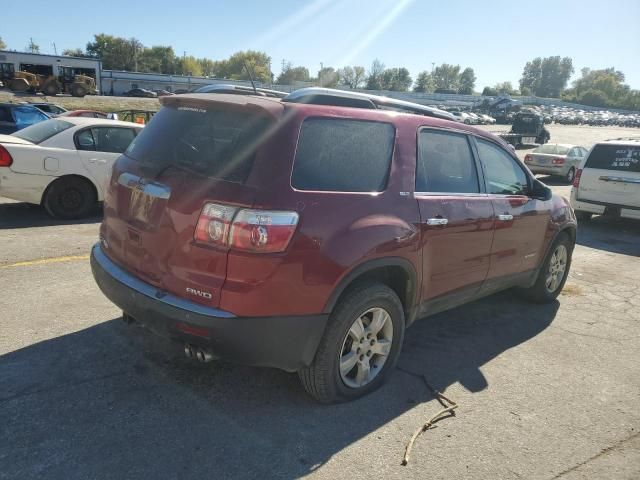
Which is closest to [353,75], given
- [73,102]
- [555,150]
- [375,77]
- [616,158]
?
[375,77]

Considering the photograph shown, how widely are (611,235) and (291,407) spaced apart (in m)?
8.84

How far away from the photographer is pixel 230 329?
8.74 ft

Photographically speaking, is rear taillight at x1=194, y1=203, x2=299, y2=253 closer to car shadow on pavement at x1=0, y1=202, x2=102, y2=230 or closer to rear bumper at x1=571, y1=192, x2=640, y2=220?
car shadow on pavement at x1=0, y1=202, x2=102, y2=230

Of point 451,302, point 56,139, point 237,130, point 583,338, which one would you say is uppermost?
point 237,130

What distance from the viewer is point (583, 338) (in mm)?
4711

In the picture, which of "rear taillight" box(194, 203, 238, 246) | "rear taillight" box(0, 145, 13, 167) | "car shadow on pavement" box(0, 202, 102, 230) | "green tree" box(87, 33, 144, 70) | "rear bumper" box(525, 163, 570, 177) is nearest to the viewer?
"rear taillight" box(194, 203, 238, 246)

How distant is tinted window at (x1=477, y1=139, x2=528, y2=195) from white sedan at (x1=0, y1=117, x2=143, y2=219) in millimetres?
5786

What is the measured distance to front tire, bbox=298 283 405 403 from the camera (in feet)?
9.94

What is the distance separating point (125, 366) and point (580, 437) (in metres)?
2.99

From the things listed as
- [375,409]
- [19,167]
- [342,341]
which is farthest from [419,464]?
[19,167]

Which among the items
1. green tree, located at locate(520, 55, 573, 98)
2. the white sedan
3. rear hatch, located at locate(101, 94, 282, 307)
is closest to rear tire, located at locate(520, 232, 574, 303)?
rear hatch, located at locate(101, 94, 282, 307)

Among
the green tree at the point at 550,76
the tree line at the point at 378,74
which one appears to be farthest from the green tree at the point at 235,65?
the green tree at the point at 550,76

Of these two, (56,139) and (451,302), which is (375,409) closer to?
(451,302)

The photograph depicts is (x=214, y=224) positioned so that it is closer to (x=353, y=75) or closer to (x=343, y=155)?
(x=343, y=155)
